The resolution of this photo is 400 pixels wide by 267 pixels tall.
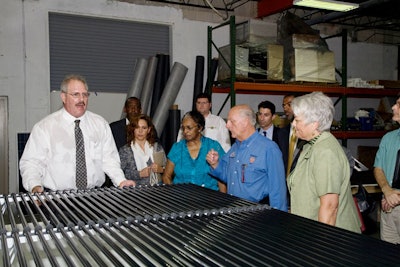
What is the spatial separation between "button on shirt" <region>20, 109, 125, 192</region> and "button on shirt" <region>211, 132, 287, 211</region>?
86 cm

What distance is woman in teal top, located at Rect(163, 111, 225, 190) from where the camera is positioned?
11.8ft

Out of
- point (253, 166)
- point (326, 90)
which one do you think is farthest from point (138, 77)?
point (253, 166)

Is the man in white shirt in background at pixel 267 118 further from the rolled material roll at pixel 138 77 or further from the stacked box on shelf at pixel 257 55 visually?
the rolled material roll at pixel 138 77

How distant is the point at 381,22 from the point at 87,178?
9967 mm

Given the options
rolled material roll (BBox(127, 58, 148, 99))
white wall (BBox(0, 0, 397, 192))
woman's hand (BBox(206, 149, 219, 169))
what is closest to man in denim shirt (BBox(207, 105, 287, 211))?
woman's hand (BBox(206, 149, 219, 169))

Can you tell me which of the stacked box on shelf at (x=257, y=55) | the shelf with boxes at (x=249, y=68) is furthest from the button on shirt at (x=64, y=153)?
the stacked box on shelf at (x=257, y=55)

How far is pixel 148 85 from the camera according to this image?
6980 mm

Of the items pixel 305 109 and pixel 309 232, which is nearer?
pixel 309 232

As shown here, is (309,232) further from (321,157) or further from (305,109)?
(305,109)

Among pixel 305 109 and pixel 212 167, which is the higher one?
pixel 305 109

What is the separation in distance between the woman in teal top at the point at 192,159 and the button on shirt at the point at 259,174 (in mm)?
736

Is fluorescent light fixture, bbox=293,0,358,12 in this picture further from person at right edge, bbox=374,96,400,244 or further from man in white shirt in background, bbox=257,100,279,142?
person at right edge, bbox=374,96,400,244

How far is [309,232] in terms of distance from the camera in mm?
1326

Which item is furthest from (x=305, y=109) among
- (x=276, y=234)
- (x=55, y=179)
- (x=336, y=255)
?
(x=55, y=179)
